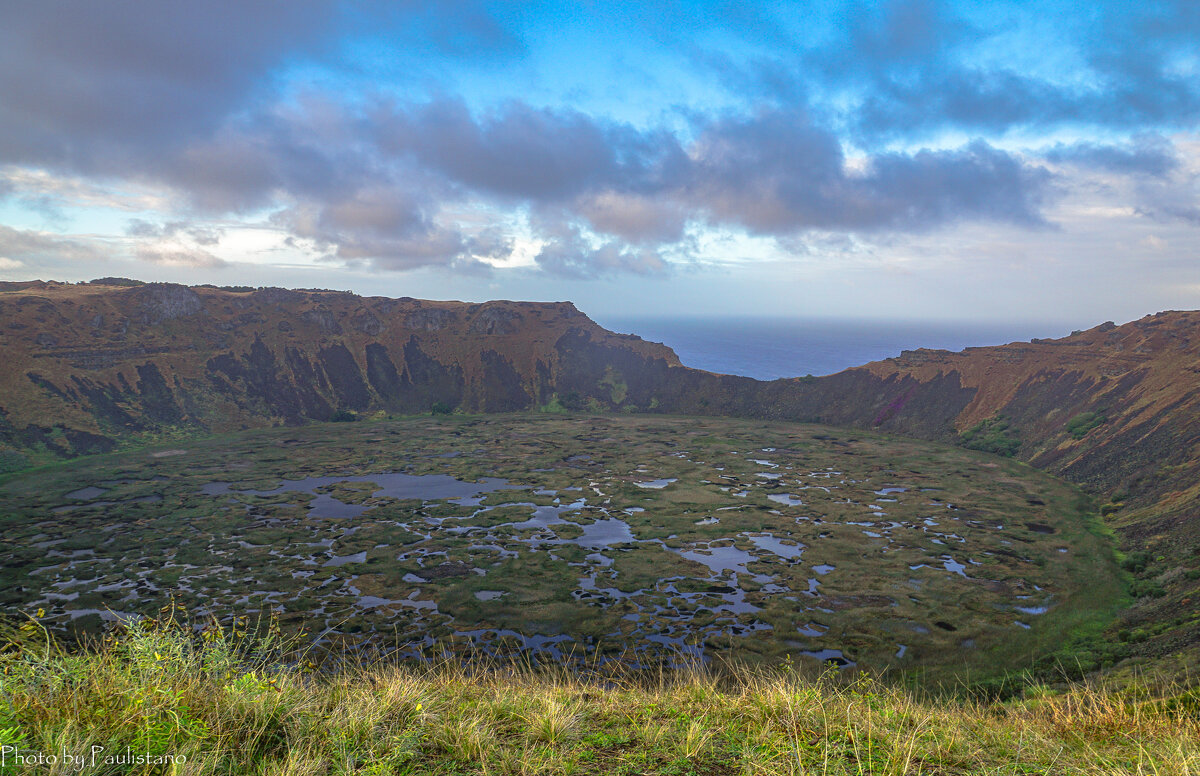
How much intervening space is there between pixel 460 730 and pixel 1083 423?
98.1 metres

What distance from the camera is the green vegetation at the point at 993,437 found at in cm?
8300

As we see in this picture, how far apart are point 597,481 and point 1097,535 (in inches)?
1924

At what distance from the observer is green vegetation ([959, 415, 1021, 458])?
83.0m

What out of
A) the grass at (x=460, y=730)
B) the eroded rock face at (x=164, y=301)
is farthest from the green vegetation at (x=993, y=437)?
the eroded rock face at (x=164, y=301)

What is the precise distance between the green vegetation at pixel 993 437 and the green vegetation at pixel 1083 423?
683 centimetres

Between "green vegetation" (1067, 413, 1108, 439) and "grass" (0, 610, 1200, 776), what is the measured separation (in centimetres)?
8613

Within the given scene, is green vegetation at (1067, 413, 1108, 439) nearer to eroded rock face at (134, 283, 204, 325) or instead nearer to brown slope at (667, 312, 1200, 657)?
brown slope at (667, 312, 1200, 657)

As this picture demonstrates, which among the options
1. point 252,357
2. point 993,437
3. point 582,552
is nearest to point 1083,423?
point 993,437

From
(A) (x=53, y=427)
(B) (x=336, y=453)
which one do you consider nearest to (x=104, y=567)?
(B) (x=336, y=453)

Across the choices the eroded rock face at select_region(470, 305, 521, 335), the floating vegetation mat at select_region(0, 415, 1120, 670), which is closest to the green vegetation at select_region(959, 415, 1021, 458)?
the floating vegetation mat at select_region(0, 415, 1120, 670)

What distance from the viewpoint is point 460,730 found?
26.5ft

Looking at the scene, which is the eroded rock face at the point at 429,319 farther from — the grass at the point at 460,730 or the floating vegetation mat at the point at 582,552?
the grass at the point at 460,730

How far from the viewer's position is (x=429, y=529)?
52.1 meters

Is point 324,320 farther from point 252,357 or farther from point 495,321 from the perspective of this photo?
point 495,321
